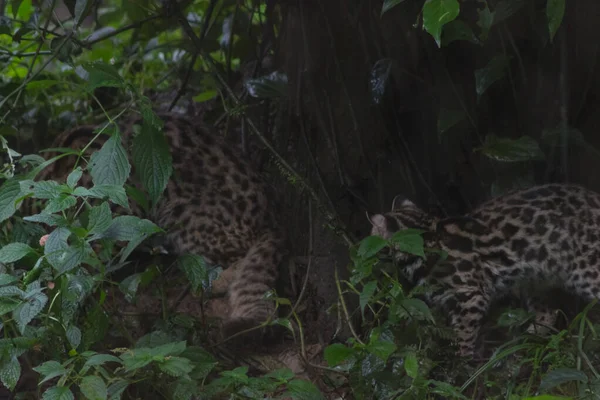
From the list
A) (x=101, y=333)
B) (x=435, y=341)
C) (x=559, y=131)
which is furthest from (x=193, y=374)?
(x=559, y=131)

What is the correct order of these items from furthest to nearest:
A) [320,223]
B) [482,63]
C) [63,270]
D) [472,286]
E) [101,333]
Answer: [320,223] → [482,63] → [472,286] → [101,333] → [63,270]

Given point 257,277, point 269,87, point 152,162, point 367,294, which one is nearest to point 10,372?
point 152,162

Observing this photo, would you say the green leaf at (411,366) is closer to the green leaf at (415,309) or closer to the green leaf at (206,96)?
the green leaf at (415,309)

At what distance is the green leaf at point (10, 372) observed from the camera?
11.5 feet

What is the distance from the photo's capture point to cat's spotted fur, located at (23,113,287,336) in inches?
197

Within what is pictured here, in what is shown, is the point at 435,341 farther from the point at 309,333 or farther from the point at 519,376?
the point at 309,333

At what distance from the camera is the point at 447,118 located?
14.9ft

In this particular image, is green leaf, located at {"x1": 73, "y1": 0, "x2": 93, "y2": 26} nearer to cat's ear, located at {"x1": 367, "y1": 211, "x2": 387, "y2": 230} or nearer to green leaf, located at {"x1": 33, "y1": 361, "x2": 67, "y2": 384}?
cat's ear, located at {"x1": 367, "y1": 211, "x2": 387, "y2": 230}

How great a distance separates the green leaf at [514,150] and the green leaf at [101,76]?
1.78 m

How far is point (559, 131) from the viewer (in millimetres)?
4535

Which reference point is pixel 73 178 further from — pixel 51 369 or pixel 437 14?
pixel 437 14

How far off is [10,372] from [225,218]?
1766mm

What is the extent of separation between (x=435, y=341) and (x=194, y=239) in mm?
1626

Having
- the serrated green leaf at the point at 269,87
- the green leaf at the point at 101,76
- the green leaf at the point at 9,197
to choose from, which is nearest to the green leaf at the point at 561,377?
the green leaf at the point at 101,76
